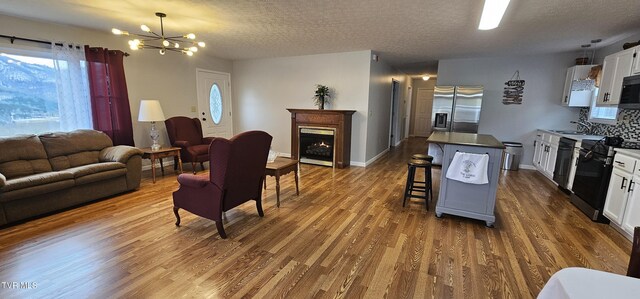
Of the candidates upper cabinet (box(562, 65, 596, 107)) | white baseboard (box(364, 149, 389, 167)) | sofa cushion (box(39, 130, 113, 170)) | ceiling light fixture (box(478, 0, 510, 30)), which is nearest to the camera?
ceiling light fixture (box(478, 0, 510, 30))

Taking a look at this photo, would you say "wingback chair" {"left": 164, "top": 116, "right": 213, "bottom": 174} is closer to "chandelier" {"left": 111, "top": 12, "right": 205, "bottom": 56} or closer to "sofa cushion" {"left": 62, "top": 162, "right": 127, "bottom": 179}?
"sofa cushion" {"left": 62, "top": 162, "right": 127, "bottom": 179}

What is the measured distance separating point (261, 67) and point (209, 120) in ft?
5.95

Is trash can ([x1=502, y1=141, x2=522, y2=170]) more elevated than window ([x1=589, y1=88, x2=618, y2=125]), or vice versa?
window ([x1=589, y1=88, x2=618, y2=125])

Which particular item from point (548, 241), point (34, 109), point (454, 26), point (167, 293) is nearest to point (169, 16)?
point (34, 109)

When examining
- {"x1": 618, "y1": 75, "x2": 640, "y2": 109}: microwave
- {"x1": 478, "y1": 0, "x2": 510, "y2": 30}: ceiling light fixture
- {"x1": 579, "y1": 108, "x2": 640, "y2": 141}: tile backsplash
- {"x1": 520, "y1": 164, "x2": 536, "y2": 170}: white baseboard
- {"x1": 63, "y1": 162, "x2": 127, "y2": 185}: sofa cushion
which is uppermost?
{"x1": 478, "y1": 0, "x2": 510, "y2": 30}: ceiling light fixture

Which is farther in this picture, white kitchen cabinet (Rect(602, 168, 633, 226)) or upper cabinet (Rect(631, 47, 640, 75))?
upper cabinet (Rect(631, 47, 640, 75))

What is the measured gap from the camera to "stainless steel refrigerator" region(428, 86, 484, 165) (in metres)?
5.62

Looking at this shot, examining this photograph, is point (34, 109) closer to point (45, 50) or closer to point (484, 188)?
point (45, 50)

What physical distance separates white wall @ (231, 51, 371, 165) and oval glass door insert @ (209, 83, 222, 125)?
0.48 meters

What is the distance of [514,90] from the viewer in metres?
5.70

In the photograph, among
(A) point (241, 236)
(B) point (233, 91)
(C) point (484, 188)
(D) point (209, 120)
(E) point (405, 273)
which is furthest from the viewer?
(B) point (233, 91)

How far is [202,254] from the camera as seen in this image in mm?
2365

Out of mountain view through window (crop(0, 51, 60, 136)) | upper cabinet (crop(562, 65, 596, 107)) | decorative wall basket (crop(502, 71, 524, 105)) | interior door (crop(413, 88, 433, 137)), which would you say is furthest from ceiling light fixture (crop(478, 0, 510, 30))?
interior door (crop(413, 88, 433, 137))

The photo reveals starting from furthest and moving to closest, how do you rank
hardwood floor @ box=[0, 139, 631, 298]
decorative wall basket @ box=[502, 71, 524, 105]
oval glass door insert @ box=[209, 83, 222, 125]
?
oval glass door insert @ box=[209, 83, 222, 125] < decorative wall basket @ box=[502, 71, 524, 105] < hardwood floor @ box=[0, 139, 631, 298]
